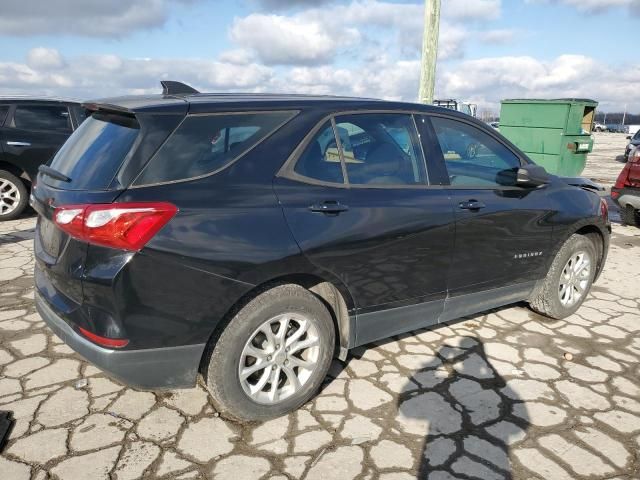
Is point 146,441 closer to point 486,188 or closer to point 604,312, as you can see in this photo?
point 486,188

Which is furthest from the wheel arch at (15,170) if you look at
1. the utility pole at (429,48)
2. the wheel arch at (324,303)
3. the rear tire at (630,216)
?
the rear tire at (630,216)

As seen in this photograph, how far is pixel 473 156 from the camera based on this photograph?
3.59 m

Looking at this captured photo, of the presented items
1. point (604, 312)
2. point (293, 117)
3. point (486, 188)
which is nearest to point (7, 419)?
point (293, 117)

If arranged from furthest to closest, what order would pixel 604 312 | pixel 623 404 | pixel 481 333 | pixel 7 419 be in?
pixel 604 312, pixel 481 333, pixel 623 404, pixel 7 419

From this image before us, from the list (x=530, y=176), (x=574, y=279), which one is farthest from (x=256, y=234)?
(x=574, y=279)

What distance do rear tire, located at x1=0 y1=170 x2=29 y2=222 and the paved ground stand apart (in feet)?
13.0

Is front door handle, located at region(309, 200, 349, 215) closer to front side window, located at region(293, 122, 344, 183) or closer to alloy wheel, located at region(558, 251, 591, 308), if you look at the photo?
front side window, located at region(293, 122, 344, 183)

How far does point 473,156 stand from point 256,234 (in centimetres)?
191

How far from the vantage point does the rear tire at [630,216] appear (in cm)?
730

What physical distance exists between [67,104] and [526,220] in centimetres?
682

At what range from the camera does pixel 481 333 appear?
12.9 feet

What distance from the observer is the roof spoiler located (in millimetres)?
3074

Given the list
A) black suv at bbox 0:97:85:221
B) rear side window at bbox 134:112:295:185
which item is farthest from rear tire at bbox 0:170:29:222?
rear side window at bbox 134:112:295:185

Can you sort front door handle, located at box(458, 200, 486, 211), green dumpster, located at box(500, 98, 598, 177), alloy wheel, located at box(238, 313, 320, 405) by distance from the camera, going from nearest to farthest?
alloy wheel, located at box(238, 313, 320, 405)
front door handle, located at box(458, 200, 486, 211)
green dumpster, located at box(500, 98, 598, 177)
